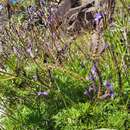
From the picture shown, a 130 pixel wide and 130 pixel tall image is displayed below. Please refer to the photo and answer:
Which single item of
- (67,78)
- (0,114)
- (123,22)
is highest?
(123,22)

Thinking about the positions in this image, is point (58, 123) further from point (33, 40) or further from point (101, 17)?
point (33, 40)

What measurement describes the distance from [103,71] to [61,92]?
0.30 metres

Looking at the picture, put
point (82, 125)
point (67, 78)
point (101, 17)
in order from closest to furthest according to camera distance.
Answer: point (82, 125)
point (101, 17)
point (67, 78)

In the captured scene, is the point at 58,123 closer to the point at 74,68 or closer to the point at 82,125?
the point at 82,125

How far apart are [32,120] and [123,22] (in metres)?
0.77

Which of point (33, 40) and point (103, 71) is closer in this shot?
point (103, 71)

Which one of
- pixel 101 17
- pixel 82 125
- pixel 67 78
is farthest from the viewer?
pixel 67 78

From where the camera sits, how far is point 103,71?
2979mm

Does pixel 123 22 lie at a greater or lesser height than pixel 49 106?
greater

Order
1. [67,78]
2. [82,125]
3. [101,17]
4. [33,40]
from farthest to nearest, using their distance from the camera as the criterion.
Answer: [33,40], [67,78], [101,17], [82,125]

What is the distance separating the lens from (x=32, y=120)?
285cm

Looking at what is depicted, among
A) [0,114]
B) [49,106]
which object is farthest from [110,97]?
[0,114]

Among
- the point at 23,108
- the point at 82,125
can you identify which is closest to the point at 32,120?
the point at 23,108

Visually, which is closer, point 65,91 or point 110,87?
point 110,87
